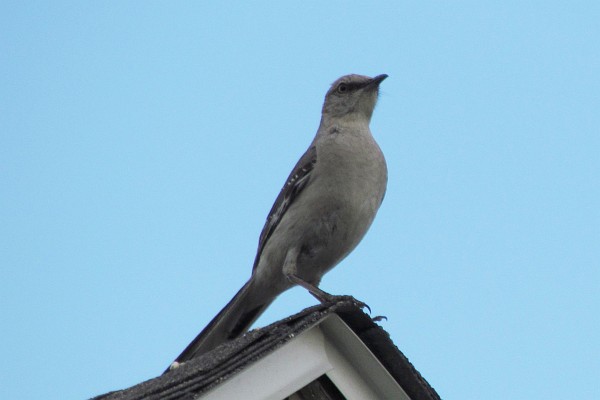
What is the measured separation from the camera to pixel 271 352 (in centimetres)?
394

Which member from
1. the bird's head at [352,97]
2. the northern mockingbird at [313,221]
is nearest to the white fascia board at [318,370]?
the northern mockingbird at [313,221]

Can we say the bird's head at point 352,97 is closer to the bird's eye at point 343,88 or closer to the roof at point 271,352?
the bird's eye at point 343,88

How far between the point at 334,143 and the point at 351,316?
11.3 feet

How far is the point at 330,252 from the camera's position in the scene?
23.2 feet

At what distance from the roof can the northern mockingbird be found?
93.4 inches

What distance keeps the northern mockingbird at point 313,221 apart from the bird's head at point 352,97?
566 mm

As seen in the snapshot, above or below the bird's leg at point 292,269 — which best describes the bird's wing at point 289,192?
above

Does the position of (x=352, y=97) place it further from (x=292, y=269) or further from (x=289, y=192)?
(x=292, y=269)

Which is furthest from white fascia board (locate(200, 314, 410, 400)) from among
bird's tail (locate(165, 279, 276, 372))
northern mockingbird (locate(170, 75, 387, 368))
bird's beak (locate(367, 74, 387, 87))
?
bird's beak (locate(367, 74, 387, 87))

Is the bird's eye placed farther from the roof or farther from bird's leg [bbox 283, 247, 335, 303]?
the roof

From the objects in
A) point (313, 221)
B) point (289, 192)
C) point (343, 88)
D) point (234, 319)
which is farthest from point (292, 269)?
point (343, 88)

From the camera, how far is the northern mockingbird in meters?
6.99

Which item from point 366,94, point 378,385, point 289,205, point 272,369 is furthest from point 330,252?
point 272,369

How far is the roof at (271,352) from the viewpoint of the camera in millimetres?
3715
